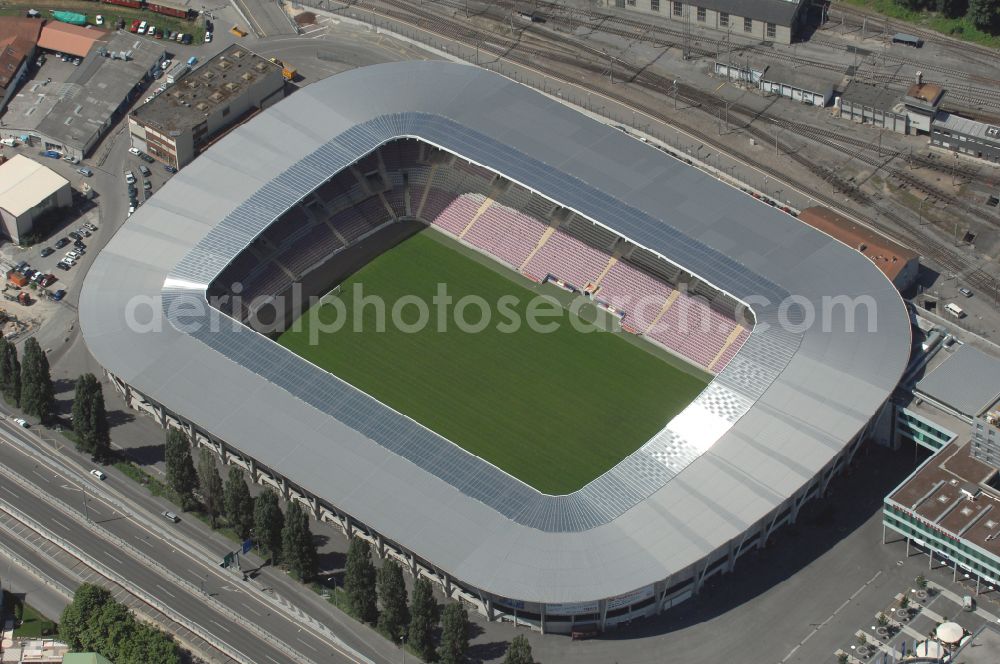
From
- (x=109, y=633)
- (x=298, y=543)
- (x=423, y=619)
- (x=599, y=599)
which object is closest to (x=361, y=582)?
(x=423, y=619)

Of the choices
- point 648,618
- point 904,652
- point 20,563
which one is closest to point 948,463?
point 904,652

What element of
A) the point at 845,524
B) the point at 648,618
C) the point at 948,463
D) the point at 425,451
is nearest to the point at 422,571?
the point at 425,451

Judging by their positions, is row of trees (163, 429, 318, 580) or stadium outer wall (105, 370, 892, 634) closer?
stadium outer wall (105, 370, 892, 634)

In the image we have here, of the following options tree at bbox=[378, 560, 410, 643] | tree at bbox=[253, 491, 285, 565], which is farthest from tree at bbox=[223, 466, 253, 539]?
tree at bbox=[378, 560, 410, 643]

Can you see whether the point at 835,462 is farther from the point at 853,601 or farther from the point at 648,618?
the point at 648,618

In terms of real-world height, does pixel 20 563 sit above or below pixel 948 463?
below

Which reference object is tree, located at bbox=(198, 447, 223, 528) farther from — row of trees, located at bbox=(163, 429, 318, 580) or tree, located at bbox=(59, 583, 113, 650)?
tree, located at bbox=(59, 583, 113, 650)

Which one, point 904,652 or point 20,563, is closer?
point 904,652
